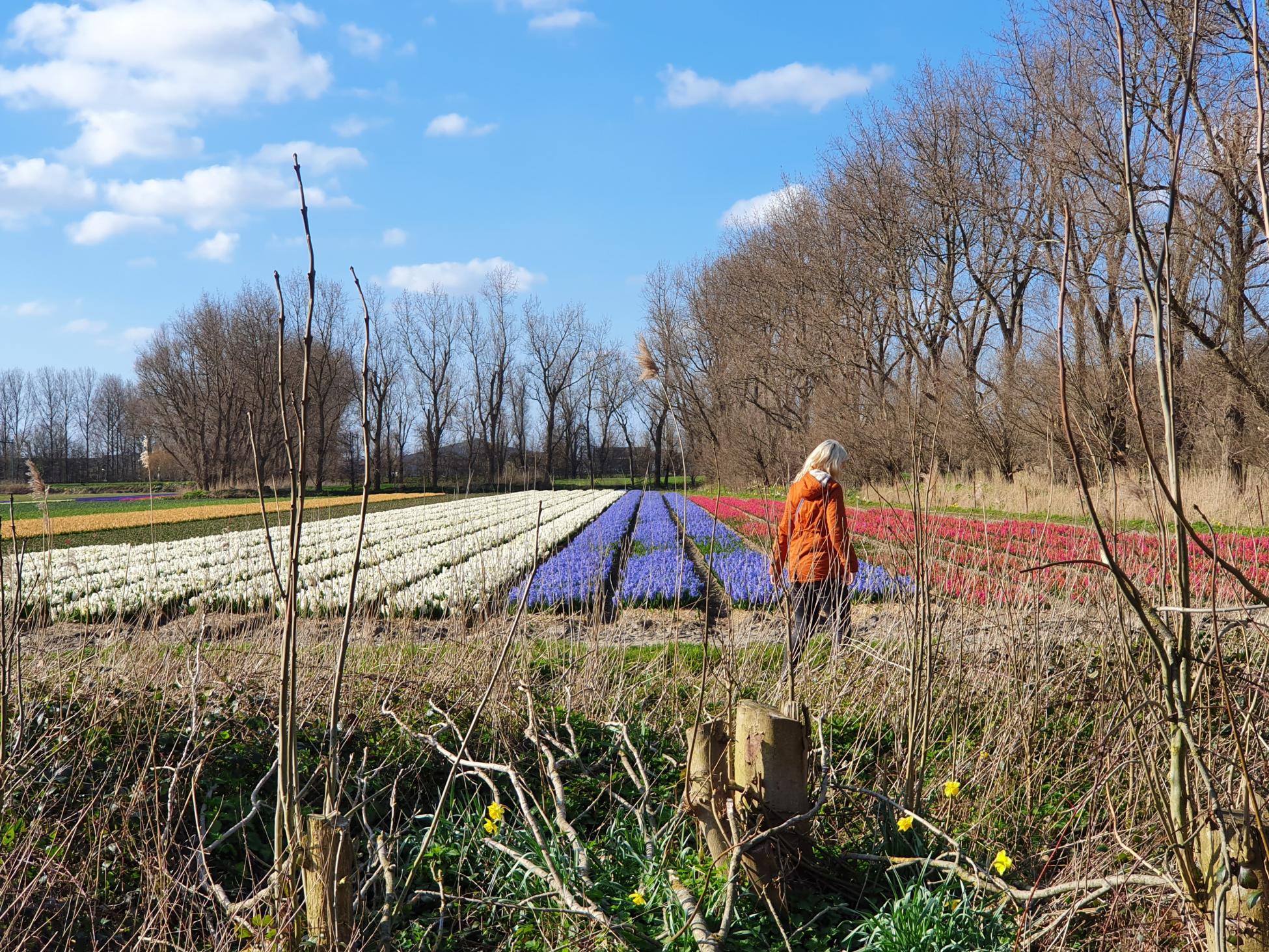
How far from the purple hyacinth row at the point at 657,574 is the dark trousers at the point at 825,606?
81 centimetres

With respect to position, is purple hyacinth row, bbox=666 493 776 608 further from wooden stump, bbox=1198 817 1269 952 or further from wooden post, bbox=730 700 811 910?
wooden stump, bbox=1198 817 1269 952

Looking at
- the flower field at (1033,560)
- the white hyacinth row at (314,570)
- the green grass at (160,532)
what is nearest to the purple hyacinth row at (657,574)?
the flower field at (1033,560)

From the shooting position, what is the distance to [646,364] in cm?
271

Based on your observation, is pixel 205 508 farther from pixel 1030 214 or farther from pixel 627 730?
pixel 627 730

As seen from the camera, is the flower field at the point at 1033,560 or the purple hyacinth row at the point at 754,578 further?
the purple hyacinth row at the point at 754,578

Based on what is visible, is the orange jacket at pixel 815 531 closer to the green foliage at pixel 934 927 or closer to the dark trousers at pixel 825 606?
the dark trousers at pixel 825 606

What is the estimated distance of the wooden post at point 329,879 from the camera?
6.20 feet

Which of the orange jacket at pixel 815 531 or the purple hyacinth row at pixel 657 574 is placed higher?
the orange jacket at pixel 815 531

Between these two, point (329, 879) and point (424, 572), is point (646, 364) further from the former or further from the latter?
point (424, 572)

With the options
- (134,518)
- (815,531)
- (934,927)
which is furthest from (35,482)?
(134,518)

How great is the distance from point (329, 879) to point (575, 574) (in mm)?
8049

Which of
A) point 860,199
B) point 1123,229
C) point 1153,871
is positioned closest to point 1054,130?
point 1123,229

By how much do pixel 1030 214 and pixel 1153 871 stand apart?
2540 cm

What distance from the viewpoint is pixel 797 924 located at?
2.37m
